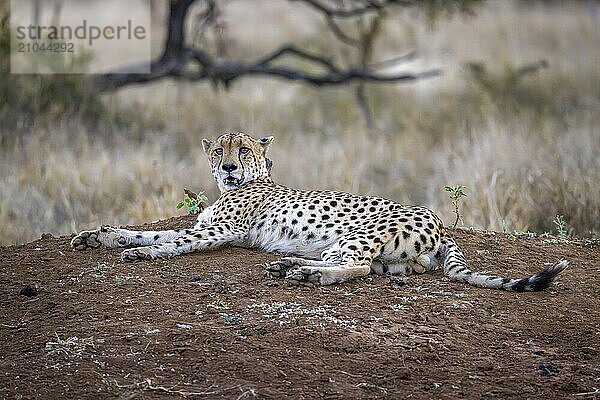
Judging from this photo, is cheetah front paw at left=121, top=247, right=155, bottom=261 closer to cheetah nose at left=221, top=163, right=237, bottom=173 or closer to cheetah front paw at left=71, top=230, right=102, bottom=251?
cheetah front paw at left=71, top=230, right=102, bottom=251

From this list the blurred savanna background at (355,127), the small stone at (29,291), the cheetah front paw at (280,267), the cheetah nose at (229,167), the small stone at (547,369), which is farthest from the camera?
the blurred savanna background at (355,127)

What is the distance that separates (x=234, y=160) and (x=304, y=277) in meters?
1.49

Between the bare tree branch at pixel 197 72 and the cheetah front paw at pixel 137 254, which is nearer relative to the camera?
the cheetah front paw at pixel 137 254

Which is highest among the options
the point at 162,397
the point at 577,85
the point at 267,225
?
the point at 577,85

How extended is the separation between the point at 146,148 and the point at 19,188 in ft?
7.12

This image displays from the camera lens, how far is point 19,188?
793 centimetres

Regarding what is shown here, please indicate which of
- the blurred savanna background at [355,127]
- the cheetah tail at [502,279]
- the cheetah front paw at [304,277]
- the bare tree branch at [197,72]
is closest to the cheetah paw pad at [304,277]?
the cheetah front paw at [304,277]

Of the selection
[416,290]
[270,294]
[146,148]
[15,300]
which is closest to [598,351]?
[416,290]

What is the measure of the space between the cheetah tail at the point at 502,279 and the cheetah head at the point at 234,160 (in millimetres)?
1544

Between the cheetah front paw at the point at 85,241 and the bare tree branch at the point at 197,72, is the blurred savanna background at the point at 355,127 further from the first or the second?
the cheetah front paw at the point at 85,241

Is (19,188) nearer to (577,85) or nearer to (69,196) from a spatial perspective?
(69,196)

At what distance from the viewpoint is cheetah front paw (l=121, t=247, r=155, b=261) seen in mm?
4750

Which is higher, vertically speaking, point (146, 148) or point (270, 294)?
point (146, 148)

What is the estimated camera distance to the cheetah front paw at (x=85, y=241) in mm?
5020
